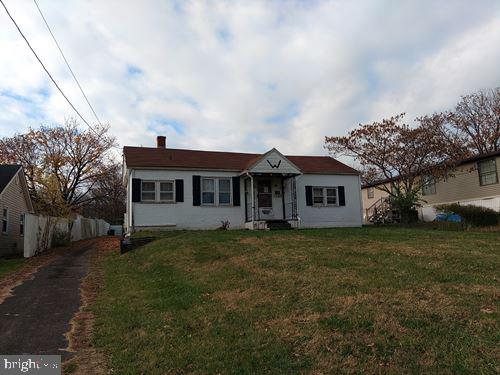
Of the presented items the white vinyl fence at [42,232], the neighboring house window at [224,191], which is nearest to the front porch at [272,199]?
the neighboring house window at [224,191]

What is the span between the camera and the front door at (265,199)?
71.8 feet

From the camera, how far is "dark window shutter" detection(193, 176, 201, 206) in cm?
2064

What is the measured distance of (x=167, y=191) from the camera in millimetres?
20344

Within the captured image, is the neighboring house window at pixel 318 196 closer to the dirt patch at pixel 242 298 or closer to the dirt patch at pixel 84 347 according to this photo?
the dirt patch at pixel 84 347

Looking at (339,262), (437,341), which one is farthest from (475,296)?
(339,262)

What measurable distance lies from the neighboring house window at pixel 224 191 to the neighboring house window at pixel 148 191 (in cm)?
328

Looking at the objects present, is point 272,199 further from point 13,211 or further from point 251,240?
point 13,211

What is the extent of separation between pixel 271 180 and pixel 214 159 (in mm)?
3164

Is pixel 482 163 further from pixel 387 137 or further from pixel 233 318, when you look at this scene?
pixel 233 318

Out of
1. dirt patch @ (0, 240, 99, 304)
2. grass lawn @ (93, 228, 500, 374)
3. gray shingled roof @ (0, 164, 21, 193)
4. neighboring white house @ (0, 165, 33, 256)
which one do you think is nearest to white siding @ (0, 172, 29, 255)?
neighboring white house @ (0, 165, 33, 256)

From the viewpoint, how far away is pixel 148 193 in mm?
20047

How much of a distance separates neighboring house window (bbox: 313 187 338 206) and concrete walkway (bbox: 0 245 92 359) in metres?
13.6

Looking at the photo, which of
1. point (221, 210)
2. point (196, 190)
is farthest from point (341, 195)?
point (196, 190)

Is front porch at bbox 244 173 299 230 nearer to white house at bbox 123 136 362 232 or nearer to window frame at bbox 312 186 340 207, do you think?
white house at bbox 123 136 362 232
